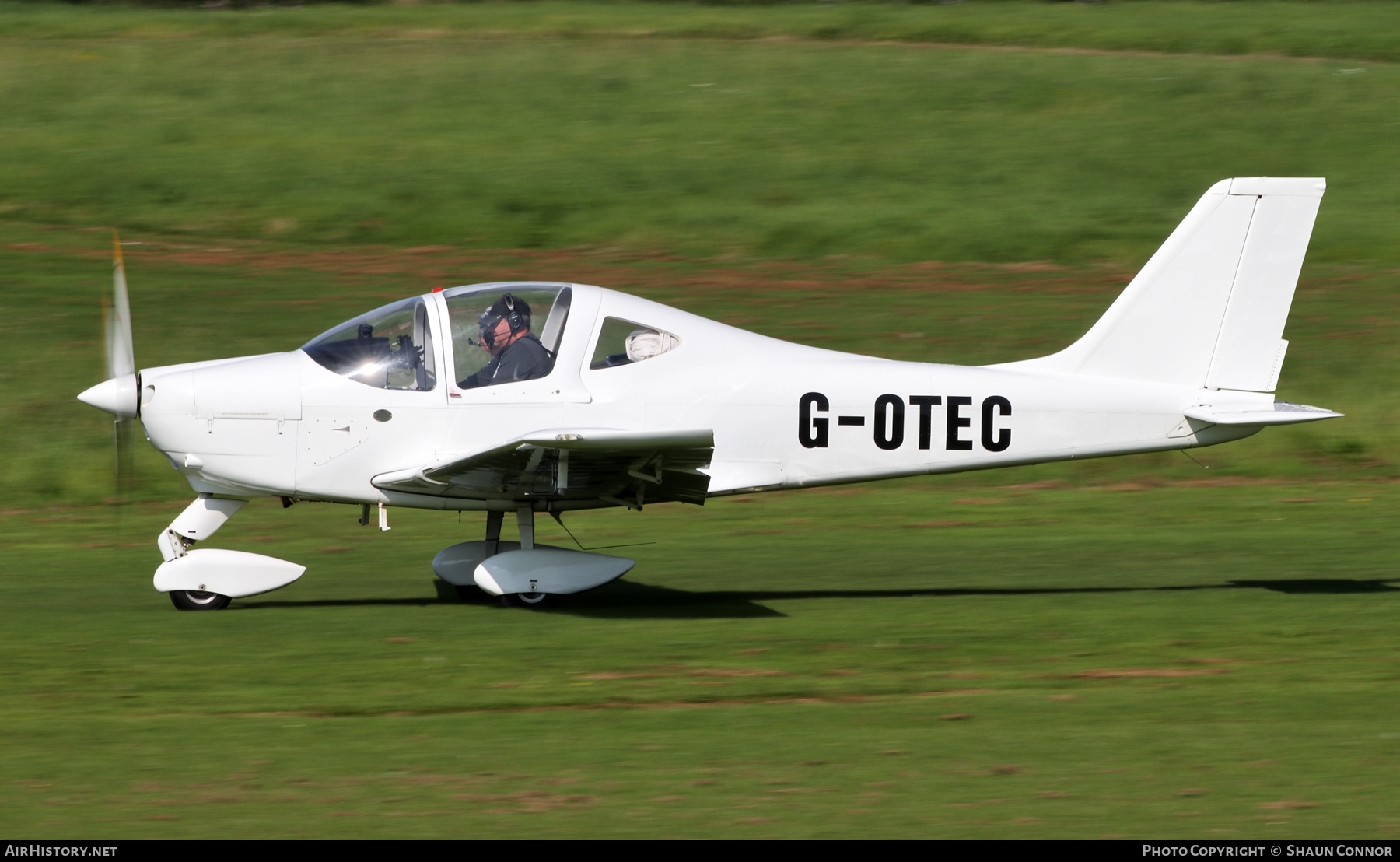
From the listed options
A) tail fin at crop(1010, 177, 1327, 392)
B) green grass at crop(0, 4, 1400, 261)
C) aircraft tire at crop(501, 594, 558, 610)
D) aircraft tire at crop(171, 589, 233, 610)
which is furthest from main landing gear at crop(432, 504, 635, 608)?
green grass at crop(0, 4, 1400, 261)

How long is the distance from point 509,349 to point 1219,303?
4.56 m

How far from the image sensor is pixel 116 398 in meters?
8.59

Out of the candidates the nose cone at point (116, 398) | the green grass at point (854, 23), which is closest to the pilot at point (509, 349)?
the nose cone at point (116, 398)

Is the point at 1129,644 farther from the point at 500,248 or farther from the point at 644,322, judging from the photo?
the point at 500,248

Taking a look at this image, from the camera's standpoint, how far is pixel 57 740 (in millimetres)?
6391

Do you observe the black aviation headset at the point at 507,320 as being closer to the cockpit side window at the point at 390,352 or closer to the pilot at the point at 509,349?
the pilot at the point at 509,349

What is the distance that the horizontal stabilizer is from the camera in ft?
29.2

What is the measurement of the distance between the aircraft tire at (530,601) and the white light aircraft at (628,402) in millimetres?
18

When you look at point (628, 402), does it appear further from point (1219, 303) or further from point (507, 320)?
point (1219, 303)

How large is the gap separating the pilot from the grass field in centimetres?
149

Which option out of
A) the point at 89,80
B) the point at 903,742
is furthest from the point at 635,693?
the point at 89,80

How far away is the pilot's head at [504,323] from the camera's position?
8859 millimetres

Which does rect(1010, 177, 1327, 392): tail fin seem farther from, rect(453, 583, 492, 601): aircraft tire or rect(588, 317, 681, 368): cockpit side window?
rect(453, 583, 492, 601): aircraft tire
